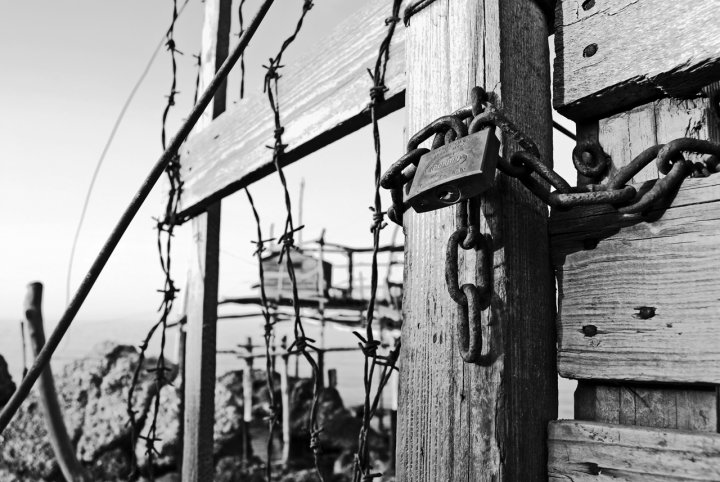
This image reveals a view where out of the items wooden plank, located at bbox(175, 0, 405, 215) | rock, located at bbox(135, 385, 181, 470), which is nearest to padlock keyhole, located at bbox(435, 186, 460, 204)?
wooden plank, located at bbox(175, 0, 405, 215)

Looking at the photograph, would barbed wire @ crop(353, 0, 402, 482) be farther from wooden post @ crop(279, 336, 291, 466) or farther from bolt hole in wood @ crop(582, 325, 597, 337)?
wooden post @ crop(279, 336, 291, 466)

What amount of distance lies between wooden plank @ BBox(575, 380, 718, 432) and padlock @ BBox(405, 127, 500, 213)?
1.20 feet

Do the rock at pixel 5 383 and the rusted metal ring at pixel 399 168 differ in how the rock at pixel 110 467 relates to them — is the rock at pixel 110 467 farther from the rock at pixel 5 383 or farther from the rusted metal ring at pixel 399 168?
the rusted metal ring at pixel 399 168

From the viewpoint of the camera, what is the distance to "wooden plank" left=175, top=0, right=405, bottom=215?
5.08 feet

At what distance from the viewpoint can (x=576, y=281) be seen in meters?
1.00

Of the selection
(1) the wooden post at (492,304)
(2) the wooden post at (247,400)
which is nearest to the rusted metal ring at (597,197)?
(1) the wooden post at (492,304)

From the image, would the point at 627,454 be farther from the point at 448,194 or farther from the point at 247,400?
the point at 247,400

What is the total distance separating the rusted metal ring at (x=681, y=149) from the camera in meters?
0.88

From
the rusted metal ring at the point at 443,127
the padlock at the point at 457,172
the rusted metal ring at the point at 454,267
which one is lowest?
the rusted metal ring at the point at 454,267

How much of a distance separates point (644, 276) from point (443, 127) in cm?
40

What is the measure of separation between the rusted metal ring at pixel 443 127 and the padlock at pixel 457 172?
0.17ft

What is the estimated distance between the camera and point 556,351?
1.03 metres

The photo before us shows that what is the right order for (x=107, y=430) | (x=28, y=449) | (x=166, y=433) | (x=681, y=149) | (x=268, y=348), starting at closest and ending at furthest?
(x=681, y=149) < (x=268, y=348) < (x=28, y=449) < (x=107, y=430) < (x=166, y=433)

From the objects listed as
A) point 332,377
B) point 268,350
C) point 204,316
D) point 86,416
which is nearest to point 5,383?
point 86,416
